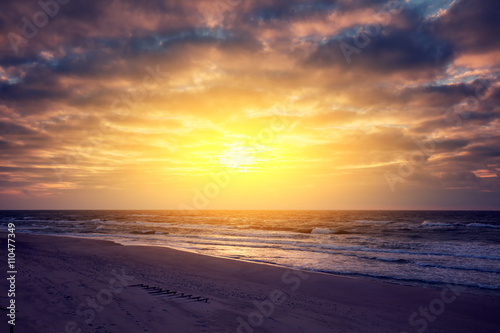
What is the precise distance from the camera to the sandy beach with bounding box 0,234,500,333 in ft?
30.7

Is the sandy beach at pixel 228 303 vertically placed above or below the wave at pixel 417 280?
above

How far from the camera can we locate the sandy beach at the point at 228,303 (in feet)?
30.7

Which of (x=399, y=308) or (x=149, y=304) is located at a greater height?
(x=149, y=304)

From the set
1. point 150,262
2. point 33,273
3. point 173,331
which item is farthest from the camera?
point 150,262

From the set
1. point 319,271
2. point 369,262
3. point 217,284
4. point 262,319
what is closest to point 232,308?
point 262,319

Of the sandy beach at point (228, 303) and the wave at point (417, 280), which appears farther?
the wave at point (417, 280)

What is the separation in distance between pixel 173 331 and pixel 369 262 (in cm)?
1758

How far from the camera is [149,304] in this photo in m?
10.9

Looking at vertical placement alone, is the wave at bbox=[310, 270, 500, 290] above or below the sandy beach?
below

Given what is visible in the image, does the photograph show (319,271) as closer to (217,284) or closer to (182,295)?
(217,284)

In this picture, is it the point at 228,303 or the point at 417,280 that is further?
the point at 417,280

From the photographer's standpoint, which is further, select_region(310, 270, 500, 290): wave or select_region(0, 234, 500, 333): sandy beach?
select_region(310, 270, 500, 290): wave

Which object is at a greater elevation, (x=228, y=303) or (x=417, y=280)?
(x=228, y=303)

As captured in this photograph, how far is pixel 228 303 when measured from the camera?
11.9 meters
